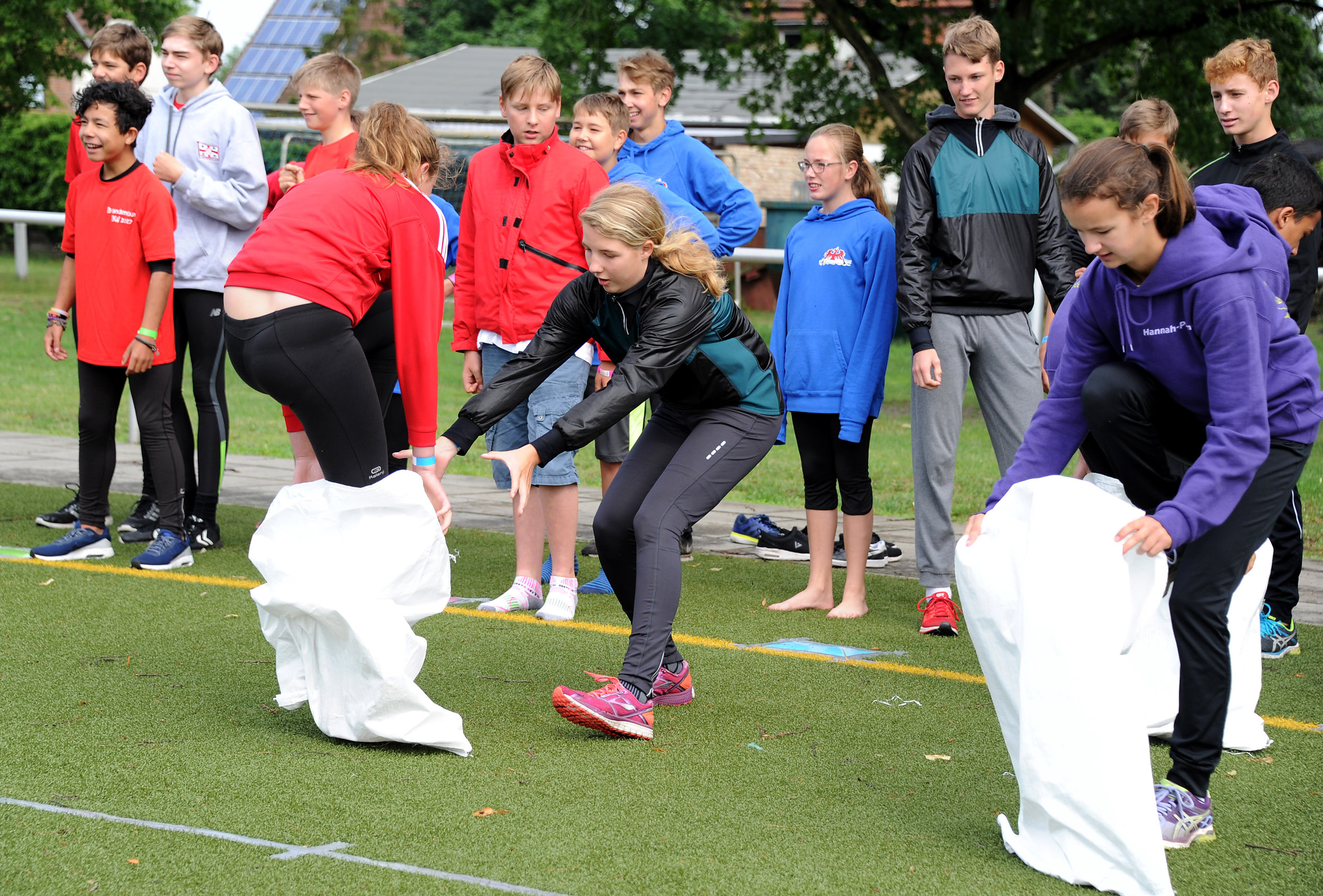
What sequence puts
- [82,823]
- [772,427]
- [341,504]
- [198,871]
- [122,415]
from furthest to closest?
[122,415]
[772,427]
[341,504]
[82,823]
[198,871]

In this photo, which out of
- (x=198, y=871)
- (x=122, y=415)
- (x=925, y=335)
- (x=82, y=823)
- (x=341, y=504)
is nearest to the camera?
(x=198, y=871)

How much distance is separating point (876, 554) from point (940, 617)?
5.26 feet

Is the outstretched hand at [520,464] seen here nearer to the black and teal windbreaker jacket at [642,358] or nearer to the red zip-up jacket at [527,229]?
the black and teal windbreaker jacket at [642,358]

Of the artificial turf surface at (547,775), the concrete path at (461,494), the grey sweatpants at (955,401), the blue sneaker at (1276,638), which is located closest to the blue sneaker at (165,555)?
the artificial turf surface at (547,775)

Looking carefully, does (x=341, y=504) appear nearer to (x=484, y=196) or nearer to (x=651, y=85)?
(x=484, y=196)

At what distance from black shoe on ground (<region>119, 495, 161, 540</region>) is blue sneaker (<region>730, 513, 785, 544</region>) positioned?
2997mm

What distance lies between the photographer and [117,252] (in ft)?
20.7

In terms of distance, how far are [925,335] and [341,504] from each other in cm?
262

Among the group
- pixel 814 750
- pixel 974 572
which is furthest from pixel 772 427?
pixel 974 572

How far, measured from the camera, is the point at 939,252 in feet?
18.4

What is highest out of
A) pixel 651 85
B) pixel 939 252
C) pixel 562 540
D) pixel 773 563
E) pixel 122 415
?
pixel 651 85

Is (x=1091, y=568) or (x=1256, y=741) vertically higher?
(x=1091, y=568)

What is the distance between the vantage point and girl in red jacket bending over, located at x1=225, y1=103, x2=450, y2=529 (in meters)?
4.12

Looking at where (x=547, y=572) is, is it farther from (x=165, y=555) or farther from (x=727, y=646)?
(x=165, y=555)
